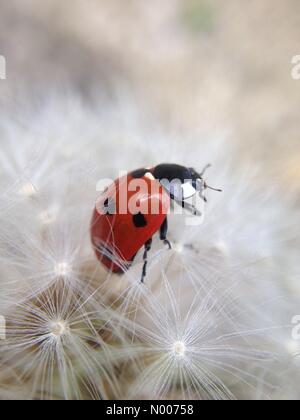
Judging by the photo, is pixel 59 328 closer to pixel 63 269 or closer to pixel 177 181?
pixel 63 269

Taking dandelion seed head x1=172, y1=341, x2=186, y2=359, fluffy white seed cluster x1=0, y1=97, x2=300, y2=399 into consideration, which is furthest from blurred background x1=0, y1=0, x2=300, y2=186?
dandelion seed head x1=172, y1=341, x2=186, y2=359

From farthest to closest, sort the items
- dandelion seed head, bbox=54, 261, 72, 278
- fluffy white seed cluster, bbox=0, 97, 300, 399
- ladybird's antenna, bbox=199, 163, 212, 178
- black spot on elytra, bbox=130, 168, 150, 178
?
ladybird's antenna, bbox=199, 163, 212, 178
black spot on elytra, bbox=130, 168, 150, 178
dandelion seed head, bbox=54, 261, 72, 278
fluffy white seed cluster, bbox=0, 97, 300, 399

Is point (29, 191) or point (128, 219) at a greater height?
point (29, 191)

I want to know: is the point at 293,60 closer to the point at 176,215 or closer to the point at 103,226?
the point at 176,215

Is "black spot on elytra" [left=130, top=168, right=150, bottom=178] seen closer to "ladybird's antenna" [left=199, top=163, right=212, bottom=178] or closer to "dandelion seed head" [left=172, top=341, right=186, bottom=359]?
"ladybird's antenna" [left=199, top=163, right=212, bottom=178]

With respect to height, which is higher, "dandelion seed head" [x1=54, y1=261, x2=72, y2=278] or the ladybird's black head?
the ladybird's black head

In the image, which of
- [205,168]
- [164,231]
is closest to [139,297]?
[164,231]
